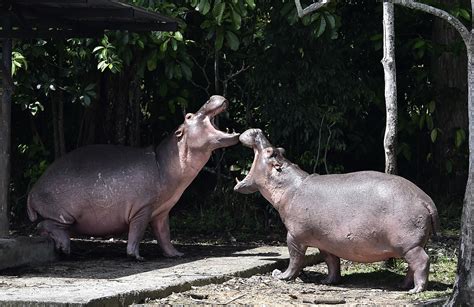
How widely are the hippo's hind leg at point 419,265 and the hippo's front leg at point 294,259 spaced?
40.6 inches

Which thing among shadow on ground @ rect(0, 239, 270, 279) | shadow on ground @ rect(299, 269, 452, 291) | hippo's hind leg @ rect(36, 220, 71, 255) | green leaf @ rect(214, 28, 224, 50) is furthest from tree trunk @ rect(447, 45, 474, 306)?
green leaf @ rect(214, 28, 224, 50)

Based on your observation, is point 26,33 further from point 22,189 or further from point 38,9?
point 22,189

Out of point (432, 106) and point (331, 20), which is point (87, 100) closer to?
point (331, 20)

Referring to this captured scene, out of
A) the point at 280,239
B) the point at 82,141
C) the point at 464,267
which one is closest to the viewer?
the point at 464,267

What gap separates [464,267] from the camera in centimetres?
704

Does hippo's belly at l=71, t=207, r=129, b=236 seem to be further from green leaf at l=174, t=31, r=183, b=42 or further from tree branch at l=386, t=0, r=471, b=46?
tree branch at l=386, t=0, r=471, b=46

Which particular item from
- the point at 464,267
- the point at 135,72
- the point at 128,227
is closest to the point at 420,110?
the point at 135,72

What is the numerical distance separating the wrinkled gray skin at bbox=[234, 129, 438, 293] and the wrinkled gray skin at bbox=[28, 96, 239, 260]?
66 centimetres

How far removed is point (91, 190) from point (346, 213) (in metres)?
2.53

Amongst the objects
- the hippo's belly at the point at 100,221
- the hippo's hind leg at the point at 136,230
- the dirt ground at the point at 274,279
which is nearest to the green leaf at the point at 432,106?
the dirt ground at the point at 274,279

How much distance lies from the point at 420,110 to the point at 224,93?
96.9 inches

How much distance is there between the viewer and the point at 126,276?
328 inches

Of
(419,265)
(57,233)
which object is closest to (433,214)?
(419,265)

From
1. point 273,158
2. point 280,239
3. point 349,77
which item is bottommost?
point 280,239
